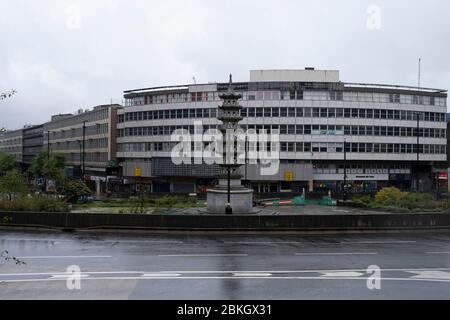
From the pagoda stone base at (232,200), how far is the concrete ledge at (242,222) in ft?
28.1

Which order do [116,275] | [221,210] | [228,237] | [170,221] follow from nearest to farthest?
[116,275]
[228,237]
[170,221]
[221,210]

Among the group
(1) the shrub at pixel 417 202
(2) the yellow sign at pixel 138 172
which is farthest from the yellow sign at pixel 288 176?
(1) the shrub at pixel 417 202

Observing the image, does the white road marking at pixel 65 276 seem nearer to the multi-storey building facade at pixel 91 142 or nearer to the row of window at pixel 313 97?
the row of window at pixel 313 97

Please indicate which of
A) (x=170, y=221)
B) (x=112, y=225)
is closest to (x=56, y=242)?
(x=112, y=225)

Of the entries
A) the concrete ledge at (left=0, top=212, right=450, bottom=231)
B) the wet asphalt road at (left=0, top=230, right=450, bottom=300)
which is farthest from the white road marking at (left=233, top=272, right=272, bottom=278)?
the concrete ledge at (left=0, top=212, right=450, bottom=231)

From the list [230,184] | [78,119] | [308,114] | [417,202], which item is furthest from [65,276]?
[78,119]

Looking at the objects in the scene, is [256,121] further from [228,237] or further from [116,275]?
[116,275]

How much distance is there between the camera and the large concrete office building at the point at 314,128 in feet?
240

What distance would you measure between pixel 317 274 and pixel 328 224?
528 inches

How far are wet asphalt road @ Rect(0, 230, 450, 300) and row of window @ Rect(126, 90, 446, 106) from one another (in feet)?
151

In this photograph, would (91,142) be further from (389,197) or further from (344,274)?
(344,274)

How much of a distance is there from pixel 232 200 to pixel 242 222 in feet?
29.0

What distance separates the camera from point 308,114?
7281 cm

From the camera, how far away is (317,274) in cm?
1678
